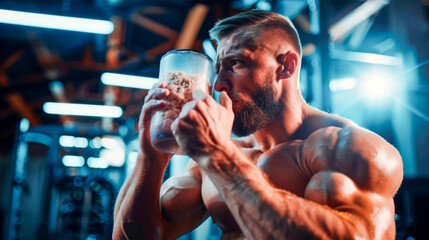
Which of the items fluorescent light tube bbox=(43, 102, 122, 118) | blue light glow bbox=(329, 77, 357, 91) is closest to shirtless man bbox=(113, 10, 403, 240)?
blue light glow bbox=(329, 77, 357, 91)

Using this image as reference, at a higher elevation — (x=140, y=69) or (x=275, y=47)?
(x=140, y=69)

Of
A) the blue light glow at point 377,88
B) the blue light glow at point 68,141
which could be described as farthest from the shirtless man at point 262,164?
the blue light glow at point 68,141

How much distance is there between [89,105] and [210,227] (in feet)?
10.9

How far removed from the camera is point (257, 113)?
4.50ft

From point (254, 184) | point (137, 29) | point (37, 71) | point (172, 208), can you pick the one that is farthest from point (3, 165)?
point (254, 184)

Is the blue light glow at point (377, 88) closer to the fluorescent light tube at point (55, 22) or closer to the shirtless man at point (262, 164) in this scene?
the shirtless man at point (262, 164)

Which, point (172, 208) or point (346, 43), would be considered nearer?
point (172, 208)

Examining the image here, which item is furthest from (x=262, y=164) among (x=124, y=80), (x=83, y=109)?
(x=83, y=109)

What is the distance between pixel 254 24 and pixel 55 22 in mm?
2665

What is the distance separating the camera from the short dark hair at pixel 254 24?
4.75 feet

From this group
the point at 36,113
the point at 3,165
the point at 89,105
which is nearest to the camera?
the point at 89,105

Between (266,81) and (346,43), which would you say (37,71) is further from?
(266,81)

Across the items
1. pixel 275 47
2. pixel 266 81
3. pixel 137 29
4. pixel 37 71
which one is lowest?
pixel 266 81

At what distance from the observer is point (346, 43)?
4875mm
